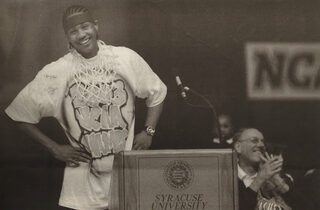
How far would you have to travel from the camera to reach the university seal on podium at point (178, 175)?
3.89ft

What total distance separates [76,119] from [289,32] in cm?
55

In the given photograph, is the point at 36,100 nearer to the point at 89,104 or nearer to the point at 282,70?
the point at 89,104

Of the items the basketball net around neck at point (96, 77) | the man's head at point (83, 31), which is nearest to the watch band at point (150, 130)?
the basketball net around neck at point (96, 77)

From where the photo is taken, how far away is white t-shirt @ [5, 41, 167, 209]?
4.04 ft

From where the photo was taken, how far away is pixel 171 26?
48.8 inches

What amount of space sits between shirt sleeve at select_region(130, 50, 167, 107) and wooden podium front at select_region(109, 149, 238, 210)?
0.46 feet

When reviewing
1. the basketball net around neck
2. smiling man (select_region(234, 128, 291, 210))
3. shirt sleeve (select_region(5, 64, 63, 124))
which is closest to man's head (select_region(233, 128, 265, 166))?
smiling man (select_region(234, 128, 291, 210))

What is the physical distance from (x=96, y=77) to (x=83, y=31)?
0.12 meters

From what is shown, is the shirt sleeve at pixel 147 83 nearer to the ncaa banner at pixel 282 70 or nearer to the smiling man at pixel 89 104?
the smiling man at pixel 89 104

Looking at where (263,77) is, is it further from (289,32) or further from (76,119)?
(76,119)

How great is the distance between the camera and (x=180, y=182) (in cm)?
119

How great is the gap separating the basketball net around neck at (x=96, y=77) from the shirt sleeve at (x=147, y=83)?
0.18ft

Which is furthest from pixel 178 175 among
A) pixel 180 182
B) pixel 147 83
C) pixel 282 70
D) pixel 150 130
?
pixel 282 70

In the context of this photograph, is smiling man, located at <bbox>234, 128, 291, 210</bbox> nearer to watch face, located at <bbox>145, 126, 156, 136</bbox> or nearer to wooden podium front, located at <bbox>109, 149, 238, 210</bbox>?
wooden podium front, located at <bbox>109, 149, 238, 210</bbox>
